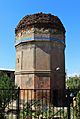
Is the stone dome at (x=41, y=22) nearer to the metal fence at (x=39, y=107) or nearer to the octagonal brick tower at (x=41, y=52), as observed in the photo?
the octagonal brick tower at (x=41, y=52)

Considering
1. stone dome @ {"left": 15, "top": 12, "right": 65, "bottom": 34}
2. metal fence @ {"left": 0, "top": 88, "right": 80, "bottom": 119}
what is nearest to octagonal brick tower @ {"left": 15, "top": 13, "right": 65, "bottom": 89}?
stone dome @ {"left": 15, "top": 12, "right": 65, "bottom": 34}

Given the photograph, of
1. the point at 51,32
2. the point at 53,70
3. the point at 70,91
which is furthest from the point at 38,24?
the point at 70,91

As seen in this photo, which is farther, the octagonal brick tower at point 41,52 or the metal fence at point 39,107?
the octagonal brick tower at point 41,52

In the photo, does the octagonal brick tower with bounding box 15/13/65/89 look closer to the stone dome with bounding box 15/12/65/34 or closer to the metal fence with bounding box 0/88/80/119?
the stone dome with bounding box 15/12/65/34

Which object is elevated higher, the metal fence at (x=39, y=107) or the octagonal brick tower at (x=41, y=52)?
the octagonal brick tower at (x=41, y=52)

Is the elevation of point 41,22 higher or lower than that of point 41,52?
higher

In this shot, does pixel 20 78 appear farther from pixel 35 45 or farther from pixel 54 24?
pixel 54 24

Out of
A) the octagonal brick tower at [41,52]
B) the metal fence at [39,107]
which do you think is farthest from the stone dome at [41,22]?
the metal fence at [39,107]

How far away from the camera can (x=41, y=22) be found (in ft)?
81.1

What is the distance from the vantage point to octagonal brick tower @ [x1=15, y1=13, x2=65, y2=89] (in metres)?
24.4

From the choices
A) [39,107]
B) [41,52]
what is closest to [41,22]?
[41,52]

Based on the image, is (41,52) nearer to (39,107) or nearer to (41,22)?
(41,22)

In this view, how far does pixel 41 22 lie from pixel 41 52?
9.29ft

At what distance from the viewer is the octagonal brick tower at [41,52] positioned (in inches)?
961
